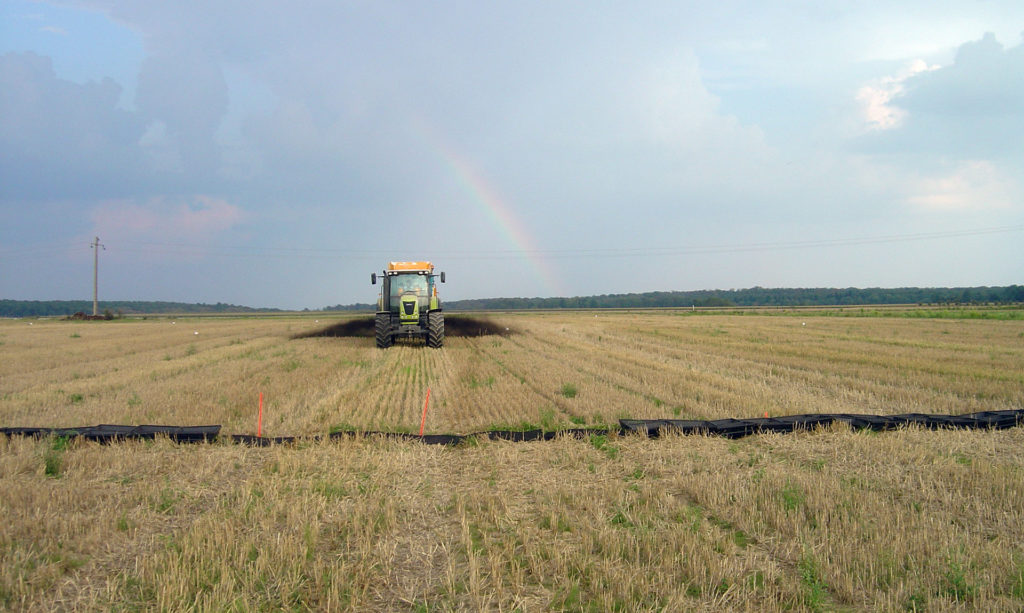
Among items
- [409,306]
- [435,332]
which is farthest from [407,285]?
[435,332]

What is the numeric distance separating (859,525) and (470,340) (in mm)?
22331

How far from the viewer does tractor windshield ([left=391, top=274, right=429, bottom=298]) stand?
75.5 ft

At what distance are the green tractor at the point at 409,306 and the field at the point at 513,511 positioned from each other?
1133 cm

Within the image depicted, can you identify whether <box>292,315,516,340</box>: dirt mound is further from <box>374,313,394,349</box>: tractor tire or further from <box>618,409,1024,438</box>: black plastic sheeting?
<box>618,409,1024,438</box>: black plastic sheeting

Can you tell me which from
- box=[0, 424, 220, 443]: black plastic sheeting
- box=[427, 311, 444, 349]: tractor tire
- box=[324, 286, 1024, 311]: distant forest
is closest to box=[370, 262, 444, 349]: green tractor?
box=[427, 311, 444, 349]: tractor tire

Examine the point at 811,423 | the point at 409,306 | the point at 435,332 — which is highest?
the point at 409,306

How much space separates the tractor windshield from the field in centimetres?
1238

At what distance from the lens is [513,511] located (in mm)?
5160

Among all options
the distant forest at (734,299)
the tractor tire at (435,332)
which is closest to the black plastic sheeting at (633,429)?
the tractor tire at (435,332)

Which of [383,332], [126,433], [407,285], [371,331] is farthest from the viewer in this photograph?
[371,331]

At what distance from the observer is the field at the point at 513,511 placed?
12.2ft

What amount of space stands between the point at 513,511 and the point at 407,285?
1863cm

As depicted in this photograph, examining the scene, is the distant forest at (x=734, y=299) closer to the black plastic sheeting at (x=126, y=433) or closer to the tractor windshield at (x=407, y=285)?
the tractor windshield at (x=407, y=285)

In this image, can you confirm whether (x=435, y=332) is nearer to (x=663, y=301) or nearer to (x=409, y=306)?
(x=409, y=306)
